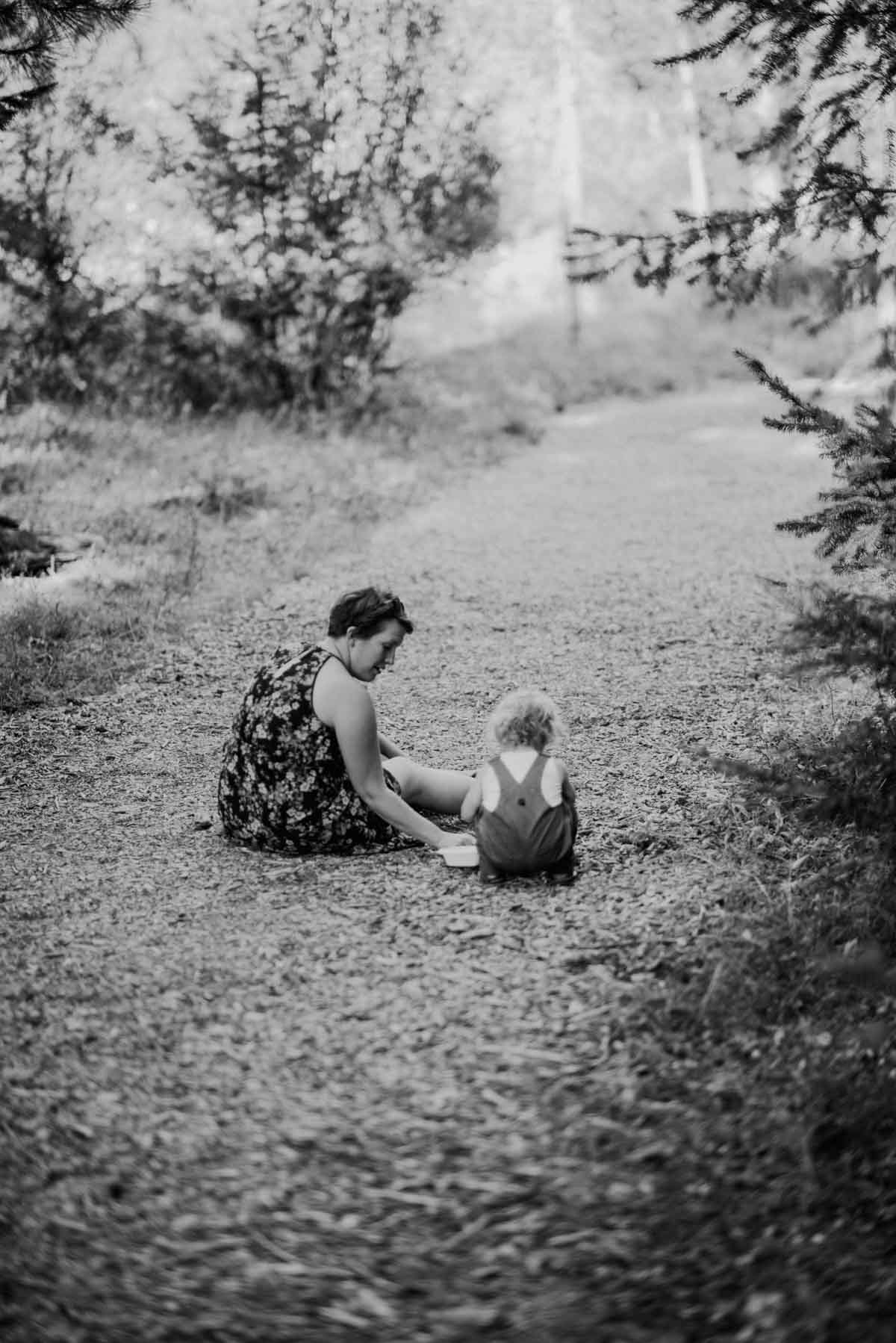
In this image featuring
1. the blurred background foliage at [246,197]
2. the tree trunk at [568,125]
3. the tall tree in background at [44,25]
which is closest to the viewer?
the tall tree in background at [44,25]

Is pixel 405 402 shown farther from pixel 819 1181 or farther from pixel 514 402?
pixel 819 1181

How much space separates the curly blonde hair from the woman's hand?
0.44 meters

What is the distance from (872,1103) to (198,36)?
1132cm

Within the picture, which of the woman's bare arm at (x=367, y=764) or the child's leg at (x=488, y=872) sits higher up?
the woman's bare arm at (x=367, y=764)

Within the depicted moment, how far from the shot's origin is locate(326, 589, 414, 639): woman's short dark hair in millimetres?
4625

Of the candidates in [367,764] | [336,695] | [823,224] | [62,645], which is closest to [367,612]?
[336,695]

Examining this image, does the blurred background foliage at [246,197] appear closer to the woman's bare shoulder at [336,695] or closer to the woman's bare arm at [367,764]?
the woman's bare shoulder at [336,695]

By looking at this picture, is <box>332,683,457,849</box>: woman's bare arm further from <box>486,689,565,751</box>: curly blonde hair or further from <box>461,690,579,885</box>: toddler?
<box>486,689,565,751</box>: curly blonde hair

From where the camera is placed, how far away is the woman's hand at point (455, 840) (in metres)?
4.75

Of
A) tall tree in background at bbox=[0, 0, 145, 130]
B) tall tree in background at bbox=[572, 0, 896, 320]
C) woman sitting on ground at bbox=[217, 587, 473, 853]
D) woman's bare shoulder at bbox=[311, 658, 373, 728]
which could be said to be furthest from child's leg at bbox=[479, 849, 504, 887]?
tall tree in background at bbox=[0, 0, 145, 130]

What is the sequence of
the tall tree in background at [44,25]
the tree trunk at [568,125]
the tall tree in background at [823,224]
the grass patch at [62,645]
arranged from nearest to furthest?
the tall tree in background at [823,224], the tall tree in background at [44,25], the grass patch at [62,645], the tree trunk at [568,125]

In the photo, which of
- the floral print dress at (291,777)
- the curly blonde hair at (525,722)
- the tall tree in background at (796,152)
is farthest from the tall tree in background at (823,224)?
the floral print dress at (291,777)

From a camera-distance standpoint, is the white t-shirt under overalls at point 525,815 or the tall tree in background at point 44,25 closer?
the white t-shirt under overalls at point 525,815

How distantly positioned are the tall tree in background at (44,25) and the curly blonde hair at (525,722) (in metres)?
3.62
